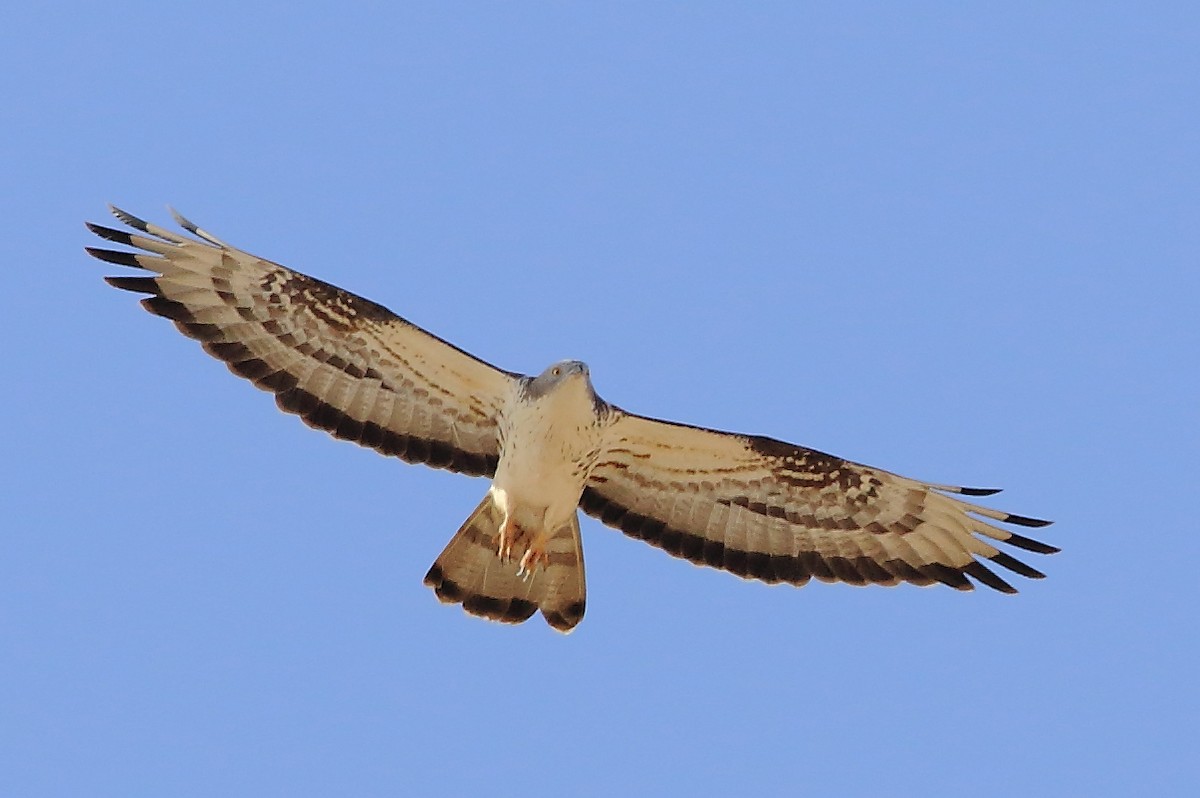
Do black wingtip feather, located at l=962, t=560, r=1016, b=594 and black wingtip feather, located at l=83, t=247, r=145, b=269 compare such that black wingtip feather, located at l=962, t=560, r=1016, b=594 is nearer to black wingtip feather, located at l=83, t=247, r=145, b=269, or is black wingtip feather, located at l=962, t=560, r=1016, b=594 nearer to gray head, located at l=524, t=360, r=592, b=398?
gray head, located at l=524, t=360, r=592, b=398

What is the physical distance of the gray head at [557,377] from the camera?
11969mm

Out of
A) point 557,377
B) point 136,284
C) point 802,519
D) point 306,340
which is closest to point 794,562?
point 802,519

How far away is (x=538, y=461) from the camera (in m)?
12.2

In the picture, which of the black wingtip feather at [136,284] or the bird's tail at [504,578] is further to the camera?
the bird's tail at [504,578]

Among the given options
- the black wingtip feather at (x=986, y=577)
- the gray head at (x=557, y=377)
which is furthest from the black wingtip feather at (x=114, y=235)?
the black wingtip feather at (x=986, y=577)

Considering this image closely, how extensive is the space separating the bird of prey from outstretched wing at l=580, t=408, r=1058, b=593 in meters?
0.01

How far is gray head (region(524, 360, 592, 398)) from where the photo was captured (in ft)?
39.3

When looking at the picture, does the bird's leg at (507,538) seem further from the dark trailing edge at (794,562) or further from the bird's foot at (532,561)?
the dark trailing edge at (794,562)

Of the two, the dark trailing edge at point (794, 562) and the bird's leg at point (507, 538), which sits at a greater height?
the dark trailing edge at point (794, 562)

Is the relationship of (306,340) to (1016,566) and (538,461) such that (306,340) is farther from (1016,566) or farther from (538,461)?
(1016,566)

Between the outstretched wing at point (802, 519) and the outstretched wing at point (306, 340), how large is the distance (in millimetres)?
1244

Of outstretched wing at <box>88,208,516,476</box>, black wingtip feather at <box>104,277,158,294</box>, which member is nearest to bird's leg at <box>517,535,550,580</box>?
outstretched wing at <box>88,208,516,476</box>

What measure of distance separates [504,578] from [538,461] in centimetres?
96

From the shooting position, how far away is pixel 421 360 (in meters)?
12.6
